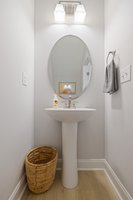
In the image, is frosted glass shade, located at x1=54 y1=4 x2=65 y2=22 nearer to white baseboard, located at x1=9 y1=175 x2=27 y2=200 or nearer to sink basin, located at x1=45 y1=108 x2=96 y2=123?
sink basin, located at x1=45 y1=108 x2=96 y2=123

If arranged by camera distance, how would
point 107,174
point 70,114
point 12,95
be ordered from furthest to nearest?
1. point 107,174
2. point 70,114
3. point 12,95

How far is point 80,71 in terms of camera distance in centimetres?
151

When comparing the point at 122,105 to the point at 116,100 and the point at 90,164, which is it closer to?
the point at 116,100

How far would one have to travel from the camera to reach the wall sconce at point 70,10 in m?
1.40

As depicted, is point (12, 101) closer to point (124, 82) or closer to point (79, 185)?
point (124, 82)

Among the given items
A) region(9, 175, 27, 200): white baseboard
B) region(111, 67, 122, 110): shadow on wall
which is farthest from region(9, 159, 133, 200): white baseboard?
region(111, 67, 122, 110): shadow on wall

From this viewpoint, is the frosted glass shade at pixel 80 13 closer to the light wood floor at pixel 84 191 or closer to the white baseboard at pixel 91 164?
the white baseboard at pixel 91 164

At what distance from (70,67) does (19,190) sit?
138 centimetres

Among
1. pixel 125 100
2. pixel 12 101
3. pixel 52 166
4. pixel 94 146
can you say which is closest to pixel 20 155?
pixel 52 166

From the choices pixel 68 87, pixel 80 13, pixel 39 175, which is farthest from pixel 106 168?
pixel 80 13

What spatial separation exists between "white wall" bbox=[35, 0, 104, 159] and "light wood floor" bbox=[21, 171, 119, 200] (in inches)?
10.9

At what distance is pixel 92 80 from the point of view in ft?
4.95

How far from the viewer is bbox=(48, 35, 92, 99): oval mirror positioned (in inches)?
59.2

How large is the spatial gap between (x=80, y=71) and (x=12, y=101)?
3.05ft
